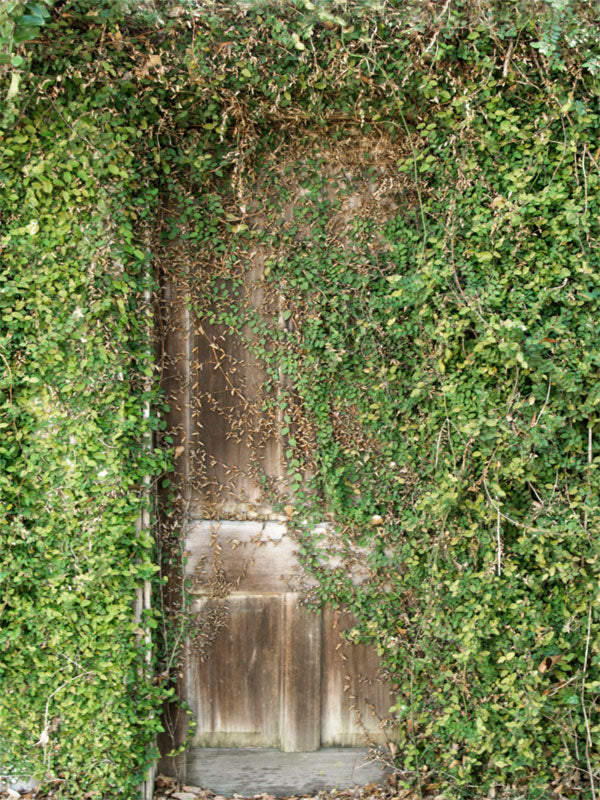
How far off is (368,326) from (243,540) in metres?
1.11

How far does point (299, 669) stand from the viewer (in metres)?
2.79

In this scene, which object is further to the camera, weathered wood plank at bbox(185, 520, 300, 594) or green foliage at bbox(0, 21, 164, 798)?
weathered wood plank at bbox(185, 520, 300, 594)

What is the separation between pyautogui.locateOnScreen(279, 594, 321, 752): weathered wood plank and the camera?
2.79 metres

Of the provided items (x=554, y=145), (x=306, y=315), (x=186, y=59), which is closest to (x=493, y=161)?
(x=554, y=145)

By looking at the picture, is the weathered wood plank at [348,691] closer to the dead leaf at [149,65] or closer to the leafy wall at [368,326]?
the leafy wall at [368,326]

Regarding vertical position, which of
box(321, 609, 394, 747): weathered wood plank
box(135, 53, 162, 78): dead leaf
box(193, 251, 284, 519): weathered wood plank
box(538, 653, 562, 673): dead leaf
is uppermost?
box(135, 53, 162, 78): dead leaf

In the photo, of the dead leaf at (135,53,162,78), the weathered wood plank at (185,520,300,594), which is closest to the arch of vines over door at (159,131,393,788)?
the weathered wood plank at (185,520,300,594)

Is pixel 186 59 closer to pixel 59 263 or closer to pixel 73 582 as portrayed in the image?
pixel 59 263

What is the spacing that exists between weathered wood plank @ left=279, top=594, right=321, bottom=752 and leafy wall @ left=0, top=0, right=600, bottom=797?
300 mm

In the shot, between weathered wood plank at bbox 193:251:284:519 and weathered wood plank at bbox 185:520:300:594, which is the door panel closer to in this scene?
weathered wood plank at bbox 185:520:300:594

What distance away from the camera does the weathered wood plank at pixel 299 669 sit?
2791 mm

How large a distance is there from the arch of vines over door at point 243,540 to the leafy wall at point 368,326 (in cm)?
15

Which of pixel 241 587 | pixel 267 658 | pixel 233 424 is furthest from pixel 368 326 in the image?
pixel 267 658

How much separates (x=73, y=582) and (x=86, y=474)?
0.44 meters
